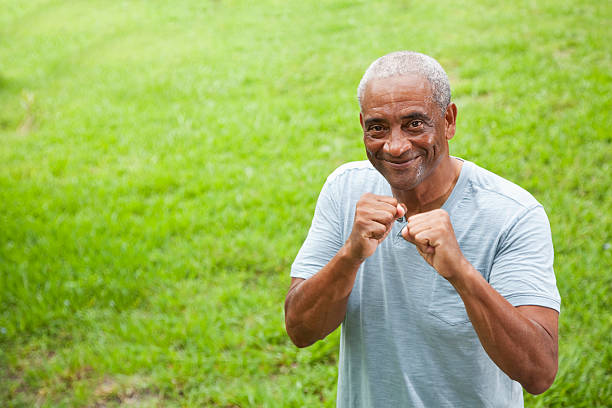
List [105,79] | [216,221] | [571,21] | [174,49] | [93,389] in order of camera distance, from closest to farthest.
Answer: [93,389] < [216,221] < [571,21] < [105,79] < [174,49]

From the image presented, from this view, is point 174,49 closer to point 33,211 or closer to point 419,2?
point 419,2

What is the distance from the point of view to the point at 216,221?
5.57 meters

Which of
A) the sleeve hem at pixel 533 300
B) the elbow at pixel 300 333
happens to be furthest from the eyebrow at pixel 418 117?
the elbow at pixel 300 333

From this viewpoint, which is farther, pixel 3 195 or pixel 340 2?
pixel 340 2

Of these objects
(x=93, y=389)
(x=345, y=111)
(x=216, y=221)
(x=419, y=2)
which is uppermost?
(x=419, y=2)

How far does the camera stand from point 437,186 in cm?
204

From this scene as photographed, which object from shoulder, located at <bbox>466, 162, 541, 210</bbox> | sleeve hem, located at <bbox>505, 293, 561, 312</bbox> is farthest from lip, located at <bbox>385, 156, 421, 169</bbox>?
sleeve hem, located at <bbox>505, 293, 561, 312</bbox>

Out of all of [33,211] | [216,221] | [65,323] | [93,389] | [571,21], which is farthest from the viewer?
[571,21]

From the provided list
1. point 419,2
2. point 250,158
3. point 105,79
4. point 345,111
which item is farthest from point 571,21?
point 105,79

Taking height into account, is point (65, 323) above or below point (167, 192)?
below

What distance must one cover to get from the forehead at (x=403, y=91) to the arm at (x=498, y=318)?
16.3 inches

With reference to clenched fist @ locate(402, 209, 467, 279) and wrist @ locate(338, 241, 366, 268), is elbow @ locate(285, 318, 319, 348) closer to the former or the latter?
wrist @ locate(338, 241, 366, 268)

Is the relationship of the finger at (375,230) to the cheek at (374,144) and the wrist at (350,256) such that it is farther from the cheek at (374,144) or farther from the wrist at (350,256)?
the cheek at (374,144)

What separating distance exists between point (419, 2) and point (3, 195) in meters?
8.63
